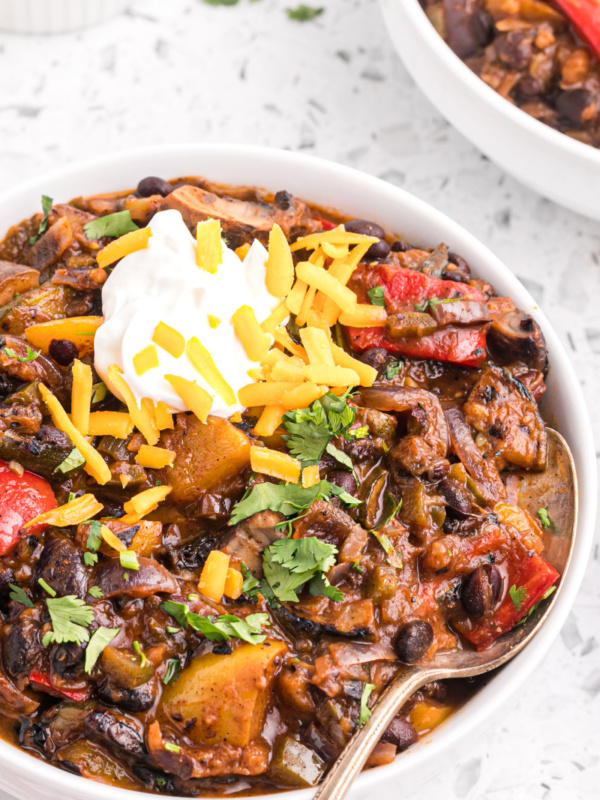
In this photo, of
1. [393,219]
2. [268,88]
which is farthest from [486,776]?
[268,88]

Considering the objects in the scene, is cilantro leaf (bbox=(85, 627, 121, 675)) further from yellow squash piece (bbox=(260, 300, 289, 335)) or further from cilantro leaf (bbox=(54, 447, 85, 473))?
yellow squash piece (bbox=(260, 300, 289, 335))

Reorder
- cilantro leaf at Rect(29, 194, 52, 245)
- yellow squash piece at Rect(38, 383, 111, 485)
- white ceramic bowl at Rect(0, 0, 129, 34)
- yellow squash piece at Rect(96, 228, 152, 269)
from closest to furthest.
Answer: yellow squash piece at Rect(38, 383, 111, 485), yellow squash piece at Rect(96, 228, 152, 269), cilantro leaf at Rect(29, 194, 52, 245), white ceramic bowl at Rect(0, 0, 129, 34)

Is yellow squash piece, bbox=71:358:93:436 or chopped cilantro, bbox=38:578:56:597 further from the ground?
yellow squash piece, bbox=71:358:93:436

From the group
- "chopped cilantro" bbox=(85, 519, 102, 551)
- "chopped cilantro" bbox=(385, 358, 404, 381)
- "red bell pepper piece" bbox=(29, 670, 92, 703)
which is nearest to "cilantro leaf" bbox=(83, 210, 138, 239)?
"chopped cilantro" bbox=(385, 358, 404, 381)

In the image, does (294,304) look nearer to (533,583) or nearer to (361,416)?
(361,416)

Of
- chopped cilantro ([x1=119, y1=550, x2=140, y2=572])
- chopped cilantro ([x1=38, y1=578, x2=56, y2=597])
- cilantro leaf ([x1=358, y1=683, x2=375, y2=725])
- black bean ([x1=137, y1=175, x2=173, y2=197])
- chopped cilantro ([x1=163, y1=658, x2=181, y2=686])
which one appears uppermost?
black bean ([x1=137, y1=175, x2=173, y2=197])
